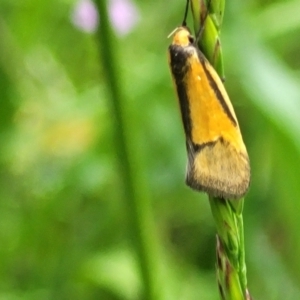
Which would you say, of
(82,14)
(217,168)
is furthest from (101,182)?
(217,168)

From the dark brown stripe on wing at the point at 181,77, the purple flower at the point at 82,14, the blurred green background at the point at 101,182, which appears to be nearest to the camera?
the dark brown stripe on wing at the point at 181,77

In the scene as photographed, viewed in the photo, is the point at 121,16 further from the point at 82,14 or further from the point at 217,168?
the point at 217,168

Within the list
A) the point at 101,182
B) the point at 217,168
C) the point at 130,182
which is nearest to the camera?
the point at 217,168

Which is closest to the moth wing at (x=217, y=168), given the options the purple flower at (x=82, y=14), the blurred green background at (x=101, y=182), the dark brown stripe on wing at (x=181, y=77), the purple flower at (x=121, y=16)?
the dark brown stripe on wing at (x=181, y=77)

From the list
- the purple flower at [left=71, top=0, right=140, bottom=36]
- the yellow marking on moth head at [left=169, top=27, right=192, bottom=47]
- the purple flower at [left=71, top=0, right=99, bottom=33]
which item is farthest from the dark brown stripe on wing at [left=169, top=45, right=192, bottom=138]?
the purple flower at [left=71, top=0, right=140, bottom=36]

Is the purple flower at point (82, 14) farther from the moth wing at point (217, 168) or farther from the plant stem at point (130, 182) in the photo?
the moth wing at point (217, 168)

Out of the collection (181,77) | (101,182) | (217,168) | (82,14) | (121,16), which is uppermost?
(121,16)

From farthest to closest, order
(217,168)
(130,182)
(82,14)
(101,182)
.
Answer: (101,182), (82,14), (130,182), (217,168)

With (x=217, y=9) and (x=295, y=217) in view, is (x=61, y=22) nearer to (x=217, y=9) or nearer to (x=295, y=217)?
(x=295, y=217)
